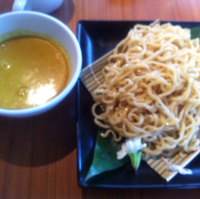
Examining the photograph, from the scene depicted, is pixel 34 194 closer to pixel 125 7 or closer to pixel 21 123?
pixel 21 123

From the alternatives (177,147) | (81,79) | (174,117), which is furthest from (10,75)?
(177,147)

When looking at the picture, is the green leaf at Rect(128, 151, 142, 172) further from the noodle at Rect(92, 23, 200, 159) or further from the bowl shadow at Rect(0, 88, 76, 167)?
the bowl shadow at Rect(0, 88, 76, 167)

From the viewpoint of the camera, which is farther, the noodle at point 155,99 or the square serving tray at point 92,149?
the noodle at point 155,99

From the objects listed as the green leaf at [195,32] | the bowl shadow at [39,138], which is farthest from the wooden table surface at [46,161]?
the green leaf at [195,32]

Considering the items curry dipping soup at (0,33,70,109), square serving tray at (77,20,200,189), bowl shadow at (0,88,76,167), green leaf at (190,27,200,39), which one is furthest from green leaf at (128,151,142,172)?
green leaf at (190,27,200,39)

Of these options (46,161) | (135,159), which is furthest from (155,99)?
(46,161)

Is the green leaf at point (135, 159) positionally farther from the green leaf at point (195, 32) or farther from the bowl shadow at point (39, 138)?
the green leaf at point (195, 32)

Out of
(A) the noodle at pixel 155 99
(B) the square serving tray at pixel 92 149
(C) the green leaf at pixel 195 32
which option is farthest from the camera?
(C) the green leaf at pixel 195 32

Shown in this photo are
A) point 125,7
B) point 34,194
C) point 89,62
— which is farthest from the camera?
point 125,7
